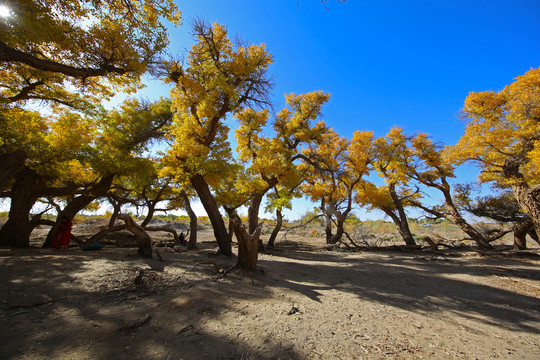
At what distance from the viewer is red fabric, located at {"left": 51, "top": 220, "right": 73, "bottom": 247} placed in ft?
29.0

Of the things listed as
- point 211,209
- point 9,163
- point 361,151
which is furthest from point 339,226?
point 9,163

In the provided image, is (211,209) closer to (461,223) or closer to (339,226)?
(339,226)

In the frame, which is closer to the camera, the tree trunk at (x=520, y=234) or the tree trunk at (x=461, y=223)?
the tree trunk at (x=520, y=234)

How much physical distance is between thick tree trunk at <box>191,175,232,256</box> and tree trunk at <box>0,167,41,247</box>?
21.2 ft

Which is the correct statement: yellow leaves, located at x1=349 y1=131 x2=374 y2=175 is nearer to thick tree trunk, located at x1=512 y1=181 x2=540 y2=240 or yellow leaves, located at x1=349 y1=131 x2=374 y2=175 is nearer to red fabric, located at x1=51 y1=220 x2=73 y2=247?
thick tree trunk, located at x1=512 y1=181 x2=540 y2=240

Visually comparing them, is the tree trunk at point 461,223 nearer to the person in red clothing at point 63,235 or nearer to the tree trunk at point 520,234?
the tree trunk at point 520,234

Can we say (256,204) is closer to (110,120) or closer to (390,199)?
(110,120)

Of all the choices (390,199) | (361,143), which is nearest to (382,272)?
(390,199)

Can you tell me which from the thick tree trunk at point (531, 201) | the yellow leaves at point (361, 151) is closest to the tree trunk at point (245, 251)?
the yellow leaves at point (361, 151)

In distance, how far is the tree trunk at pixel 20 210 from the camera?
7.86m

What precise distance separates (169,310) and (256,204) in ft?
26.9

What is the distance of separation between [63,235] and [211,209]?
6673 mm

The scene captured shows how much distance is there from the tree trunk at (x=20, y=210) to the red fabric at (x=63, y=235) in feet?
3.04

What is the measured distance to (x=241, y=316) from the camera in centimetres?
322
